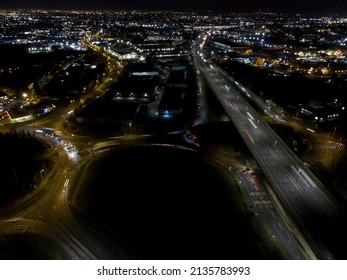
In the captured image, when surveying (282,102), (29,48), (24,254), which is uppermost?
(29,48)

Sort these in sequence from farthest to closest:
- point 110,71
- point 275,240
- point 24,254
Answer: point 110,71
point 275,240
point 24,254

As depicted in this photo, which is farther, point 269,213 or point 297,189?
point 297,189

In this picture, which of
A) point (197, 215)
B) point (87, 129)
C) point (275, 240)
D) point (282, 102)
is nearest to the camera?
point (275, 240)

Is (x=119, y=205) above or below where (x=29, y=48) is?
below

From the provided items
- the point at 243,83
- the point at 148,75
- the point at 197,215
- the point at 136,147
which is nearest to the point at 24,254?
the point at 197,215

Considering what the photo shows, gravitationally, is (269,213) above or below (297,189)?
below

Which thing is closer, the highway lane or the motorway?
the highway lane

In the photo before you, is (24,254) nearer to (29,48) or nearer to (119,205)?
(119,205)

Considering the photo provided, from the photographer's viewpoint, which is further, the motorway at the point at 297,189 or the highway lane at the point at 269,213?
the motorway at the point at 297,189
